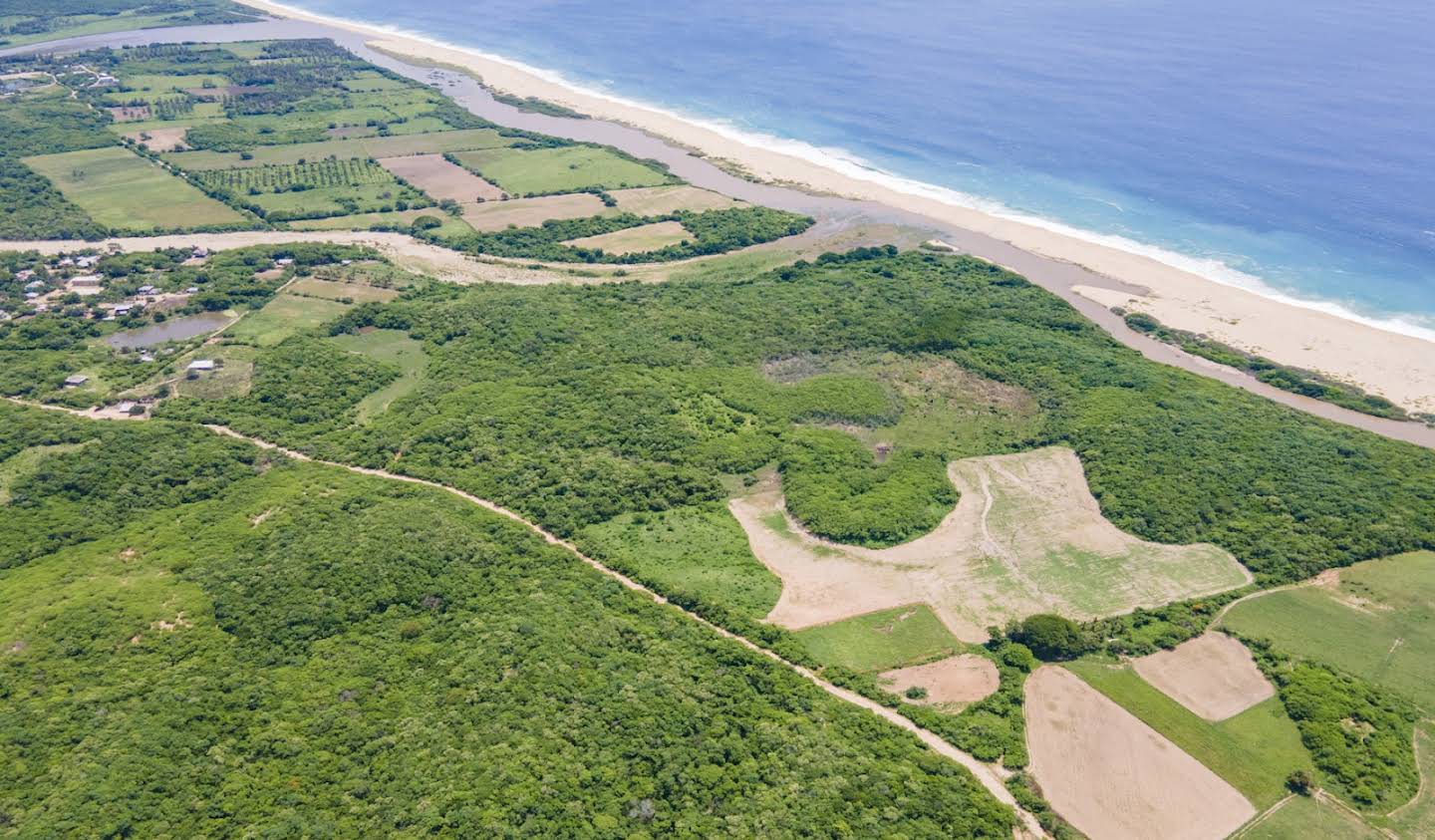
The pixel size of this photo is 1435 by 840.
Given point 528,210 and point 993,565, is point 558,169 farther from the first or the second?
point 993,565

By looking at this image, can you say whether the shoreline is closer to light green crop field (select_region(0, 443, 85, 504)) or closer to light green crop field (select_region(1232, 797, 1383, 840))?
light green crop field (select_region(1232, 797, 1383, 840))

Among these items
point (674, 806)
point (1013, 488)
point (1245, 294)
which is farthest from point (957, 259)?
point (674, 806)

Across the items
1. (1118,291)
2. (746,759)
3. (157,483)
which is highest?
(1118,291)

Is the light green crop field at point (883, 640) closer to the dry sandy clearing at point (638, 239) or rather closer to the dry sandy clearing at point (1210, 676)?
the dry sandy clearing at point (1210, 676)

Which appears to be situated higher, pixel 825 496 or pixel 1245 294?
pixel 1245 294

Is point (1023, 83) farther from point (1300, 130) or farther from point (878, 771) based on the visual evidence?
point (878, 771)

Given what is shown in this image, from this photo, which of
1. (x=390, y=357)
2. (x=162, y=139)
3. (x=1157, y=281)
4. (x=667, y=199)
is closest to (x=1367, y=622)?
(x=1157, y=281)

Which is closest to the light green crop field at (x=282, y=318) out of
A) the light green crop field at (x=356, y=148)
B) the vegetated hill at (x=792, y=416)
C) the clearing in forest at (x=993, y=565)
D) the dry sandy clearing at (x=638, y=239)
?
the vegetated hill at (x=792, y=416)
